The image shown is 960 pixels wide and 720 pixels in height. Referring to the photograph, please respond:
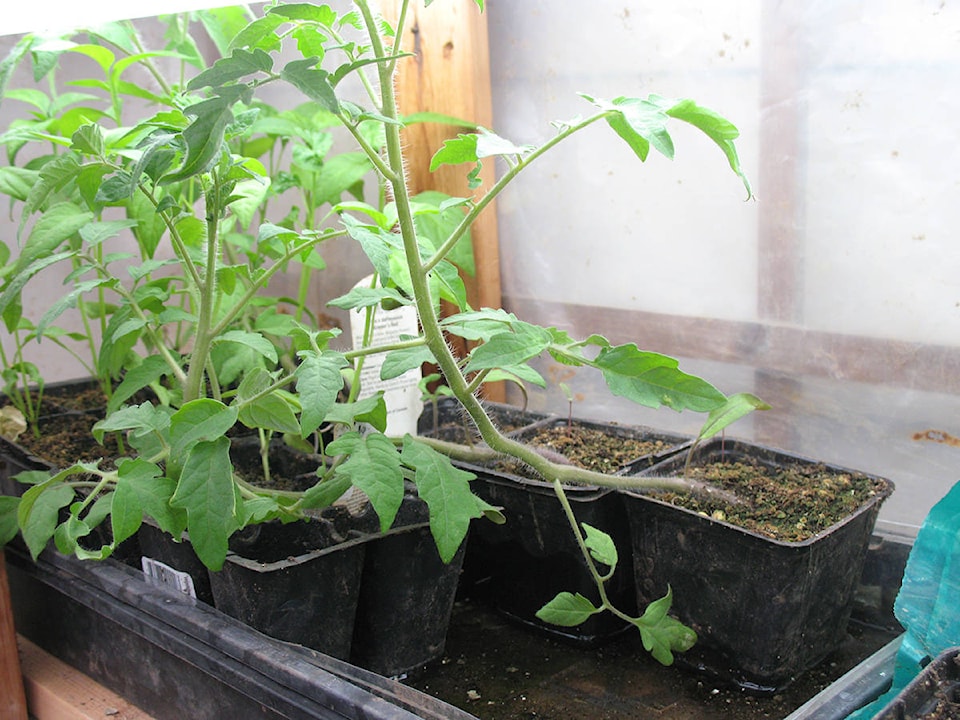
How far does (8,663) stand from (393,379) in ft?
1.69

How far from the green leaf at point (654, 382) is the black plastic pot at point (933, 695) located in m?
0.24

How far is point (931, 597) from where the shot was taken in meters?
0.80

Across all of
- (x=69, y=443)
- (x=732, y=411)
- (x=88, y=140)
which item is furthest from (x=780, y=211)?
(x=69, y=443)

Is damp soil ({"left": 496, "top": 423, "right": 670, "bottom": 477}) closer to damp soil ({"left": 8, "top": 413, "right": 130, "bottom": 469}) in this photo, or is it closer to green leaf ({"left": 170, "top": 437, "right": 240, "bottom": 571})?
green leaf ({"left": 170, "top": 437, "right": 240, "bottom": 571})

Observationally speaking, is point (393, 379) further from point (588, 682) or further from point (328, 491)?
point (588, 682)

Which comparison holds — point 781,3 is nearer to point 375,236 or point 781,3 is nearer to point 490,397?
point 375,236

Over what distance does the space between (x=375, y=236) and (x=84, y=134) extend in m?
0.29

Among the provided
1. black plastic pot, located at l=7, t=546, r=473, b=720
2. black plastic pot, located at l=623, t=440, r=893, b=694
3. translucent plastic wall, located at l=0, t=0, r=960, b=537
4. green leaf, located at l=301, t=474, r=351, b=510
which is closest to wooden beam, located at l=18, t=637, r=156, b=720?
black plastic pot, located at l=7, t=546, r=473, b=720

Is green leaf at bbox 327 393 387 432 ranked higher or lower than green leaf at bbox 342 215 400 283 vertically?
lower

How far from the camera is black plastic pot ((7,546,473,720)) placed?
0.77 metres

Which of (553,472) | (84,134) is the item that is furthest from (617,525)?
(84,134)

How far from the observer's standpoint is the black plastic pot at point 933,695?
2.06 ft

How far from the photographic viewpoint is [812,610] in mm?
887

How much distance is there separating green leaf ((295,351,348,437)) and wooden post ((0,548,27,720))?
1.59ft
